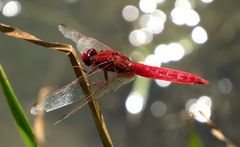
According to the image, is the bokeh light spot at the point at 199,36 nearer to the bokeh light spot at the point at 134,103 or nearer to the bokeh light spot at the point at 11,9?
the bokeh light spot at the point at 134,103

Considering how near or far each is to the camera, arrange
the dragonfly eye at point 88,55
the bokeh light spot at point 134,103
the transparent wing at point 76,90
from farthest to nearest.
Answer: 1. the bokeh light spot at point 134,103
2. the dragonfly eye at point 88,55
3. the transparent wing at point 76,90

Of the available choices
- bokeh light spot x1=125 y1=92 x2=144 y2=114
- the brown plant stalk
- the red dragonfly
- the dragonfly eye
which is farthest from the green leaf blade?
bokeh light spot x1=125 y1=92 x2=144 y2=114

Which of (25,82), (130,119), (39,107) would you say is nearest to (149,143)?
(130,119)

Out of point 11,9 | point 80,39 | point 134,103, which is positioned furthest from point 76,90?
point 11,9

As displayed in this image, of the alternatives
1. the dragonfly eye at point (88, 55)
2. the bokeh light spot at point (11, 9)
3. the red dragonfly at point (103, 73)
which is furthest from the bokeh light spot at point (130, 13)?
the dragonfly eye at point (88, 55)

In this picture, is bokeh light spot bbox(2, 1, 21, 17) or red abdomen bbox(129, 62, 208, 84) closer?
red abdomen bbox(129, 62, 208, 84)

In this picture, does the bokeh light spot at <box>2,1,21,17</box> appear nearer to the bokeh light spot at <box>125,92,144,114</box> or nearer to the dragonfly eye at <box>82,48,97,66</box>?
the bokeh light spot at <box>125,92,144,114</box>

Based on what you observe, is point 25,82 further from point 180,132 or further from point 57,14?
point 180,132
